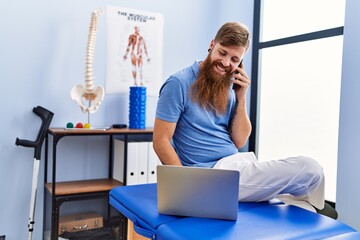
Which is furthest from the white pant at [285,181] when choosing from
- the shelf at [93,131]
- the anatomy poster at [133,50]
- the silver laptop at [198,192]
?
the anatomy poster at [133,50]

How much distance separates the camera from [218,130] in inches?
62.5

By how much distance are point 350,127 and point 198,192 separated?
1294mm

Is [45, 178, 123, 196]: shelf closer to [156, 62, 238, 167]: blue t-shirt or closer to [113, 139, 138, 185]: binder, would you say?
[113, 139, 138, 185]: binder

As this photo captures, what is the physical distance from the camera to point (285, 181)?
1.24 m

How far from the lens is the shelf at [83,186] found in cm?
225

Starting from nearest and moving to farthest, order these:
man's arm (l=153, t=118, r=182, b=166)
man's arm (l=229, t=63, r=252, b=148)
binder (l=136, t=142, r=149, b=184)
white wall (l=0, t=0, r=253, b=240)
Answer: man's arm (l=153, t=118, r=182, b=166)
man's arm (l=229, t=63, r=252, b=148)
white wall (l=0, t=0, r=253, b=240)
binder (l=136, t=142, r=149, b=184)

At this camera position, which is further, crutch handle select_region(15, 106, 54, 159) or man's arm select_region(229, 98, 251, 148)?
crutch handle select_region(15, 106, 54, 159)

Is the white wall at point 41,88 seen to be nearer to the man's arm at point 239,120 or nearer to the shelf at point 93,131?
the shelf at point 93,131

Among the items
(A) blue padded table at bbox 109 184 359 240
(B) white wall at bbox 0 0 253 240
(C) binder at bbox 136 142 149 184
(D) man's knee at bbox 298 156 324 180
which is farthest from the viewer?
(C) binder at bbox 136 142 149 184

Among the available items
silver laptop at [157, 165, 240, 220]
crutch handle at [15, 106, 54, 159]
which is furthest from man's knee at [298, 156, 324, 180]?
crutch handle at [15, 106, 54, 159]

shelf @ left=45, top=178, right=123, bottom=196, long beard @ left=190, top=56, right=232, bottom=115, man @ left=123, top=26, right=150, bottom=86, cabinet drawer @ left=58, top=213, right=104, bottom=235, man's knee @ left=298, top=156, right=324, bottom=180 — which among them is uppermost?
man @ left=123, top=26, right=150, bottom=86

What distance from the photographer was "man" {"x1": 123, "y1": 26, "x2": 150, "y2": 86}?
266 cm

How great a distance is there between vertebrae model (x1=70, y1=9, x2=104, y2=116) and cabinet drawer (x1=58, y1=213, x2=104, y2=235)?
0.74 metres

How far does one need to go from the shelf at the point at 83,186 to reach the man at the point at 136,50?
76cm
